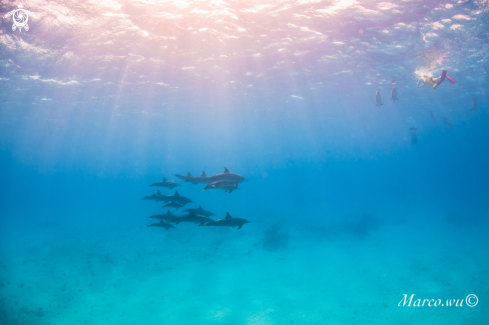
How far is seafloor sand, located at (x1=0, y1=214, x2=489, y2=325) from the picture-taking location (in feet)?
35.4

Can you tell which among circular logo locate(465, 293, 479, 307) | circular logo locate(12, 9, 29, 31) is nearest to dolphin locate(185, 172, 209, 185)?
circular logo locate(12, 9, 29, 31)

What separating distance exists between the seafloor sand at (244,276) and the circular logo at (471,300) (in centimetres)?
A: 25

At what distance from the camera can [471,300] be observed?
36.4ft

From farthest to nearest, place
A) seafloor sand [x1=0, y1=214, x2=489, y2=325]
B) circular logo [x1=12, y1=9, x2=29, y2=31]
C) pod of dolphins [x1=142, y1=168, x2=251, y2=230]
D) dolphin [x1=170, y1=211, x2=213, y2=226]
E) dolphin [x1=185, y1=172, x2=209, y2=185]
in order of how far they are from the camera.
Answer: circular logo [x1=12, y1=9, x2=29, y2=31] < seafloor sand [x1=0, y1=214, x2=489, y2=325] < dolphin [x1=185, y1=172, x2=209, y2=185] < dolphin [x1=170, y1=211, x2=213, y2=226] < pod of dolphins [x1=142, y1=168, x2=251, y2=230]

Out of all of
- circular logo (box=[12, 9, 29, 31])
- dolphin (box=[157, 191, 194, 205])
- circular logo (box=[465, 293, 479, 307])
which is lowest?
circular logo (box=[465, 293, 479, 307])

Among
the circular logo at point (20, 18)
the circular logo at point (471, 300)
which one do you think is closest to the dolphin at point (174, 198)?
the circular logo at point (20, 18)

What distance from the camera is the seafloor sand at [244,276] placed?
10797mm

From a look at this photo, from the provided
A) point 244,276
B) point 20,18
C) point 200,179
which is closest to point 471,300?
point 244,276

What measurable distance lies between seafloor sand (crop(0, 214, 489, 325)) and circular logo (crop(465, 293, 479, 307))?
0.81 feet

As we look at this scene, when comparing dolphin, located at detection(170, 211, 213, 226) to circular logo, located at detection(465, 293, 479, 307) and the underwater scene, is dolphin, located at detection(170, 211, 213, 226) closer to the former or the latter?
the underwater scene

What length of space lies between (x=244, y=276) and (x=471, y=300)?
36.6ft

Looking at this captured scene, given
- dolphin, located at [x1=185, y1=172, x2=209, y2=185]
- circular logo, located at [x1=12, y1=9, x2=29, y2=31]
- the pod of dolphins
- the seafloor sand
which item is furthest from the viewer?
circular logo, located at [x1=12, y1=9, x2=29, y2=31]

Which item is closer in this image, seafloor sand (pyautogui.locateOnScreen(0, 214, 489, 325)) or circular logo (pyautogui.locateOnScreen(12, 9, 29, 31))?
seafloor sand (pyautogui.locateOnScreen(0, 214, 489, 325))

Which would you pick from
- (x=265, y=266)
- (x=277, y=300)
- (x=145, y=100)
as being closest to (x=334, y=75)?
(x=265, y=266)
